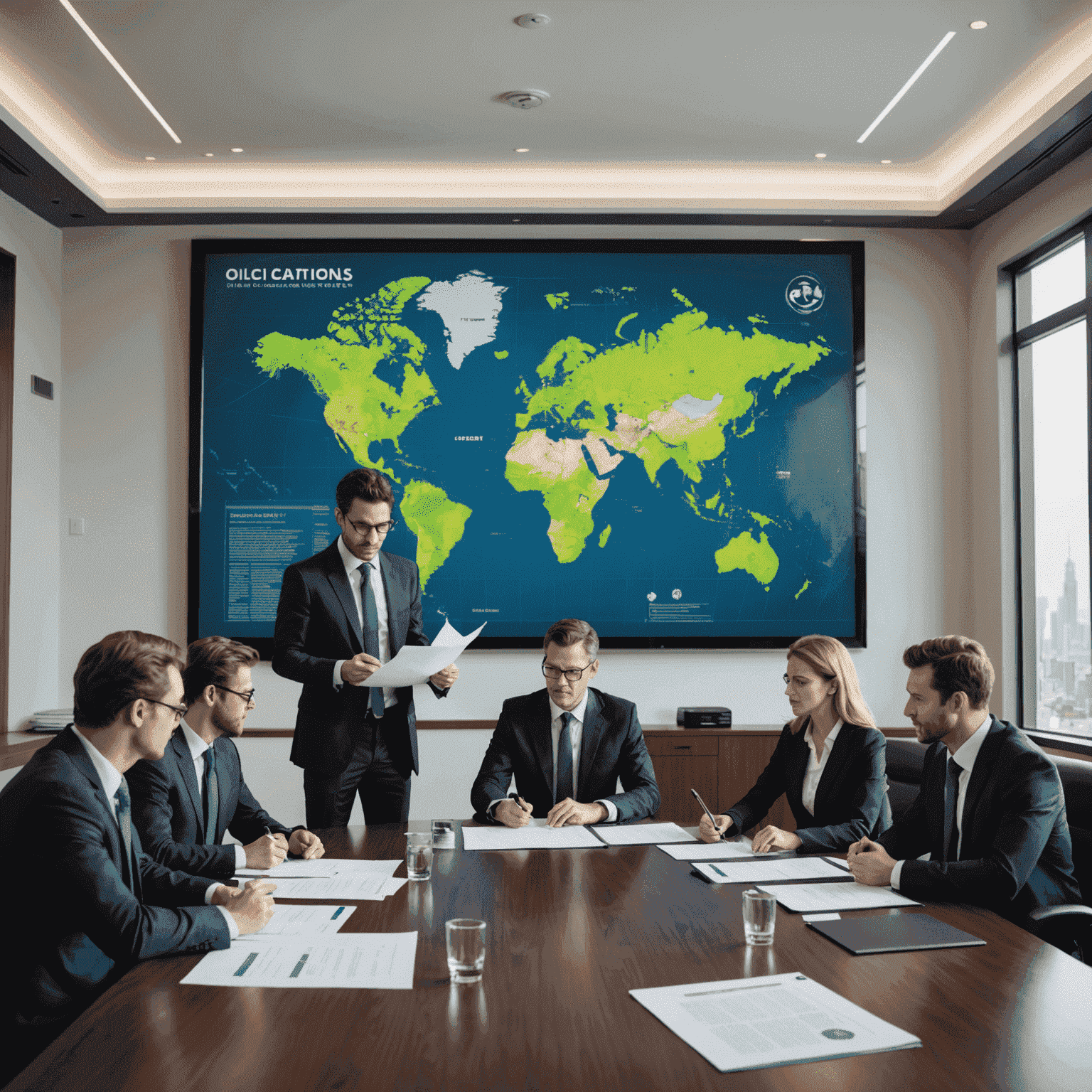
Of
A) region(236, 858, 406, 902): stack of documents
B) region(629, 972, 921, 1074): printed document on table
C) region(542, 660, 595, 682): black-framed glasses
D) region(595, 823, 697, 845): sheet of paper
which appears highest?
region(542, 660, 595, 682): black-framed glasses

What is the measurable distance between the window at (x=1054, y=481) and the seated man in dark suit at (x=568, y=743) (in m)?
2.21

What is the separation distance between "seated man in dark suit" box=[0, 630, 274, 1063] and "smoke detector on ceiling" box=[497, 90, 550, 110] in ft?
9.73

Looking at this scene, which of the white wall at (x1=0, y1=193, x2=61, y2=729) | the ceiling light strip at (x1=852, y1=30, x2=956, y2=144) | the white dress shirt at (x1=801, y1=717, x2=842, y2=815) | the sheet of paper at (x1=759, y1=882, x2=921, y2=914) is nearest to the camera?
the sheet of paper at (x1=759, y1=882, x2=921, y2=914)

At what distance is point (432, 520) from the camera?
4.75 m

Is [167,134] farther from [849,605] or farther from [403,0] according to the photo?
[849,605]

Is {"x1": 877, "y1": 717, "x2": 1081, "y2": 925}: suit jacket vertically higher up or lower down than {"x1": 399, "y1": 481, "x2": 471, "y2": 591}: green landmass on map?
lower down

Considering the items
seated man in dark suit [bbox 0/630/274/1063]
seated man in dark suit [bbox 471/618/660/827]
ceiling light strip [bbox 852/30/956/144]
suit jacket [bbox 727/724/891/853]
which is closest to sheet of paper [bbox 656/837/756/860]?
suit jacket [bbox 727/724/891/853]

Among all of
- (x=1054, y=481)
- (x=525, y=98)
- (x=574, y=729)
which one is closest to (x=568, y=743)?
(x=574, y=729)

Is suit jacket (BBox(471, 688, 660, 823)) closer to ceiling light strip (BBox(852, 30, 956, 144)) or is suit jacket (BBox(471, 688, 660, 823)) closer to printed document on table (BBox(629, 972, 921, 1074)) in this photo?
printed document on table (BBox(629, 972, 921, 1074))

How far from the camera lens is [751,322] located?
4848mm

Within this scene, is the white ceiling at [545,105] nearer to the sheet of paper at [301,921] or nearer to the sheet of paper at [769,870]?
the sheet of paper at [769,870]

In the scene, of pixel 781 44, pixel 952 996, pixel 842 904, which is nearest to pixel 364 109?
pixel 781 44

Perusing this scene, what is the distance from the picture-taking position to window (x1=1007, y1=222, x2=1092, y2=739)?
13.5 feet

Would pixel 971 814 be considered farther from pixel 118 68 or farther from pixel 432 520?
pixel 118 68
